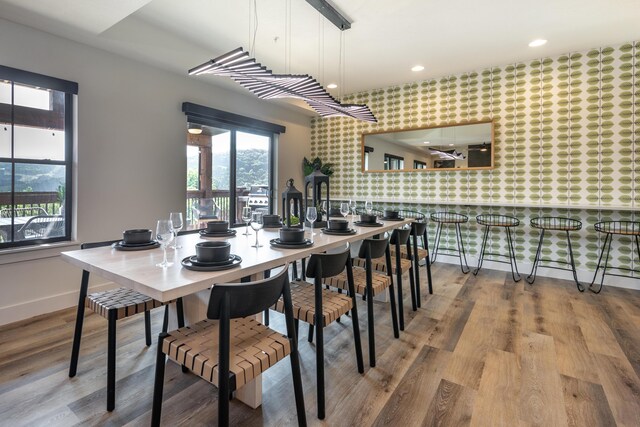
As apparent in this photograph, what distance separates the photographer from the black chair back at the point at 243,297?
3.84ft

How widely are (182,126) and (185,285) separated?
133 inches

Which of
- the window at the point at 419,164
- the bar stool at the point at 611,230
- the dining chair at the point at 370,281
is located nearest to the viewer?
the dining chair at the point at 370,281

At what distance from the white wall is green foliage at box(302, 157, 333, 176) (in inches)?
88.3

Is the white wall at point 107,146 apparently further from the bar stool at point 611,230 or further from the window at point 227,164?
the bar stool at point 611,230

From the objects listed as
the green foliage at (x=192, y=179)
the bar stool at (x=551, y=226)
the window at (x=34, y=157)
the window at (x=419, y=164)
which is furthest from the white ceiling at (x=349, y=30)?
the bar stool at (x=551, y=226)

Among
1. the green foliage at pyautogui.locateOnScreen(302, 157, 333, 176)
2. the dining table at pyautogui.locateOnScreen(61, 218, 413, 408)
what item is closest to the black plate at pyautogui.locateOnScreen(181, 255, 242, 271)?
the dining table at pyautogui.locateOnScreen(61, 218, 413, 408)

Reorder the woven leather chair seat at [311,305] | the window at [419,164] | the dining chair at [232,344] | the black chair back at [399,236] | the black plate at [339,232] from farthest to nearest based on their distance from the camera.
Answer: the window at [419,164]
the black chair back at [399,236]
the black plate at [339,232]
the woven leather chair seat at [311,305]
the dining chair at [232,344]

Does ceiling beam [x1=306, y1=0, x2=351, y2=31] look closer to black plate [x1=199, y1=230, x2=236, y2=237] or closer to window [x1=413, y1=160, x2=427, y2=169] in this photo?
black plate [x1=199, y1=230, x2=236, y2=237]

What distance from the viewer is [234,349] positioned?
1.36 meters

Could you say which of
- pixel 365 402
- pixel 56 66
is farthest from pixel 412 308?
pixel 56 66

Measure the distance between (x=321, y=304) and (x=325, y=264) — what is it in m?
0.20

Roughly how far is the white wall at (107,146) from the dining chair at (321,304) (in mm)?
2463

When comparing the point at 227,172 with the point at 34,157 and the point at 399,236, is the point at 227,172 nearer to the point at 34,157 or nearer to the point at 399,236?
the point at 34,157

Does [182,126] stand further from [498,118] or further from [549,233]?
[549,233]
